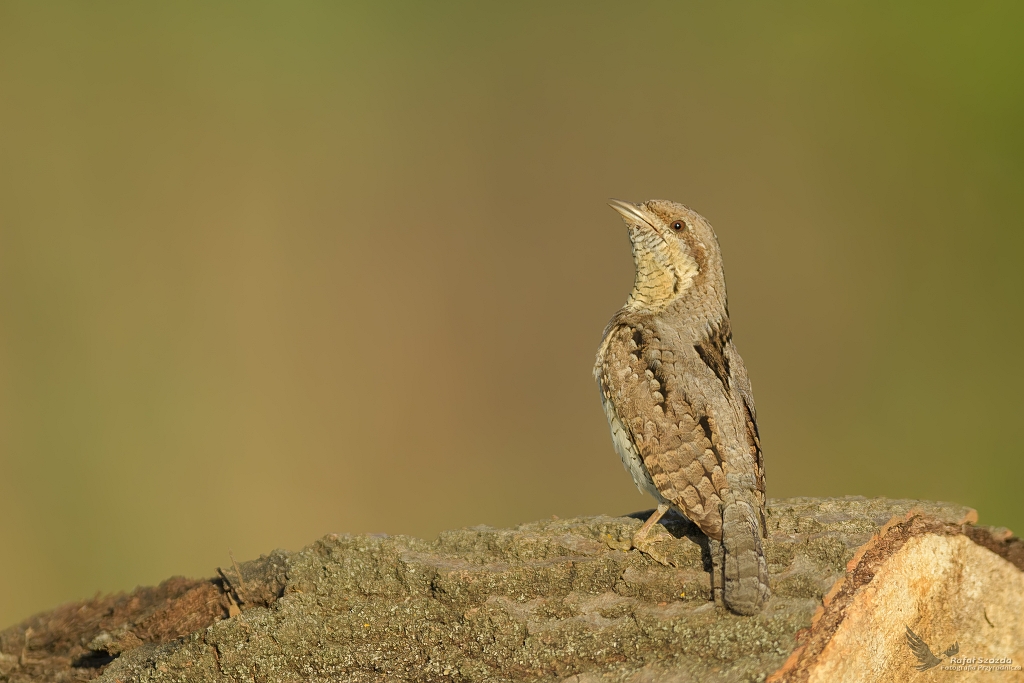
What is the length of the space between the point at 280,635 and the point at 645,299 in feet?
7.29

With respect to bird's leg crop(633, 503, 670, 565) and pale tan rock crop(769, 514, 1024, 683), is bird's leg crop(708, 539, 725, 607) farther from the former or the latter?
pale tan rock crop(769, 514, 1024, 683)

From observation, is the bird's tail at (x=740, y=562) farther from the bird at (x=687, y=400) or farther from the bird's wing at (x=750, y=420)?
the bird's wing at (x=750, y=420)

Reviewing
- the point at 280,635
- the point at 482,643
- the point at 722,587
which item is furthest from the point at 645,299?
the point at 280,635

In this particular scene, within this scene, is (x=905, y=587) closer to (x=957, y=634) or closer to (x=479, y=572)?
(x=957, y=634)

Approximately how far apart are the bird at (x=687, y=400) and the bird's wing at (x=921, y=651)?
0.60 meters

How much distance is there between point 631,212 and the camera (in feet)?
13.6

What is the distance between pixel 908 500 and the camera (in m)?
3.65

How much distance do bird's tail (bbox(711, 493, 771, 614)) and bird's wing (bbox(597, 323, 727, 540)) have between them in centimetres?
7

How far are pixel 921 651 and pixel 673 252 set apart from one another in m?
1.98

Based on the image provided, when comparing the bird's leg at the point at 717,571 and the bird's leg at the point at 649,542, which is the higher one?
the bird's leg at the point at 649,542

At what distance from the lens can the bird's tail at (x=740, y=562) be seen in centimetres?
282

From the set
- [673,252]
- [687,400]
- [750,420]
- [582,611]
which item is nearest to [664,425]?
[687,400]

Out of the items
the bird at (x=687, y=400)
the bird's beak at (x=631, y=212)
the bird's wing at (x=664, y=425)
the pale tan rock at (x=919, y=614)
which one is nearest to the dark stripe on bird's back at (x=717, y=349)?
the bird at (x=687, y=400)

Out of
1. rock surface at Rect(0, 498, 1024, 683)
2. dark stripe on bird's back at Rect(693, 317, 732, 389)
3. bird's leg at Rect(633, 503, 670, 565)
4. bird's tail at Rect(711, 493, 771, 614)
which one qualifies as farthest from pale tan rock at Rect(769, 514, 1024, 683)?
dark stripe on bird's back at Rect(693, 317, 732, 389)
